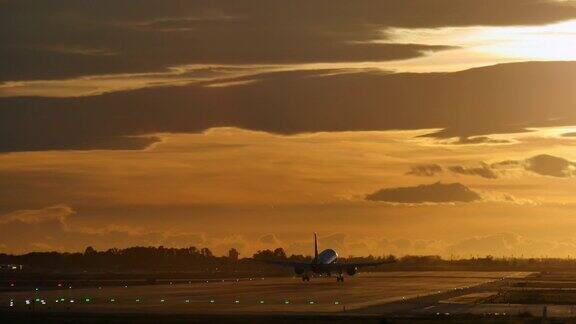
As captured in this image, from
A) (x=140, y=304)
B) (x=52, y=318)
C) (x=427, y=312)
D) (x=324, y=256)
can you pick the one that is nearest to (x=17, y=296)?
(x=140, y=304)

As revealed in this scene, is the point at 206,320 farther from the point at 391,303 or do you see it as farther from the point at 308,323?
the point at 391,303

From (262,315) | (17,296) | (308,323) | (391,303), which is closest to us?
(308,323)

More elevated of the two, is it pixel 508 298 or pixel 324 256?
pixel 324 256

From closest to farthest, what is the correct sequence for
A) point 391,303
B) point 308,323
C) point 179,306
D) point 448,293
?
1. point 308,323
2. point 179,306
3. point 391,303
4. point 448,293

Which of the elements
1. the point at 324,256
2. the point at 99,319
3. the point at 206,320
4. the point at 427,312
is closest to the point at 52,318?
the point at 99,319

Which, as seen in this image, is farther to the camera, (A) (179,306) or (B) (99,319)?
(A) (179,306)

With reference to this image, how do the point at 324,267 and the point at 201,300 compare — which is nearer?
the point at 201,300

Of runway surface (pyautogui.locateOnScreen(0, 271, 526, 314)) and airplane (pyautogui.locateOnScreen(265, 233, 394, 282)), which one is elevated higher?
airplane (pyautogui.locateOnScreen(265, 233, 394, 282))

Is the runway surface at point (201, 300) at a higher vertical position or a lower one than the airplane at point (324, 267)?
lower

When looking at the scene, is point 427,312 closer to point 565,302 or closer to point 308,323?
point 308,323

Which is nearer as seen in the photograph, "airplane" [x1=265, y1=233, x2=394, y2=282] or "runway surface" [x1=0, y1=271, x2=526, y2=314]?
"runway surface" [x1=0, y1=271, x2=526, y2=314]

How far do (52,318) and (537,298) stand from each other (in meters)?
49.3

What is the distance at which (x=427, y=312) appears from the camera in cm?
7775

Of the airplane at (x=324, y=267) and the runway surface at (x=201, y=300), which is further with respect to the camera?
the airplane at (x=324, y=267)
